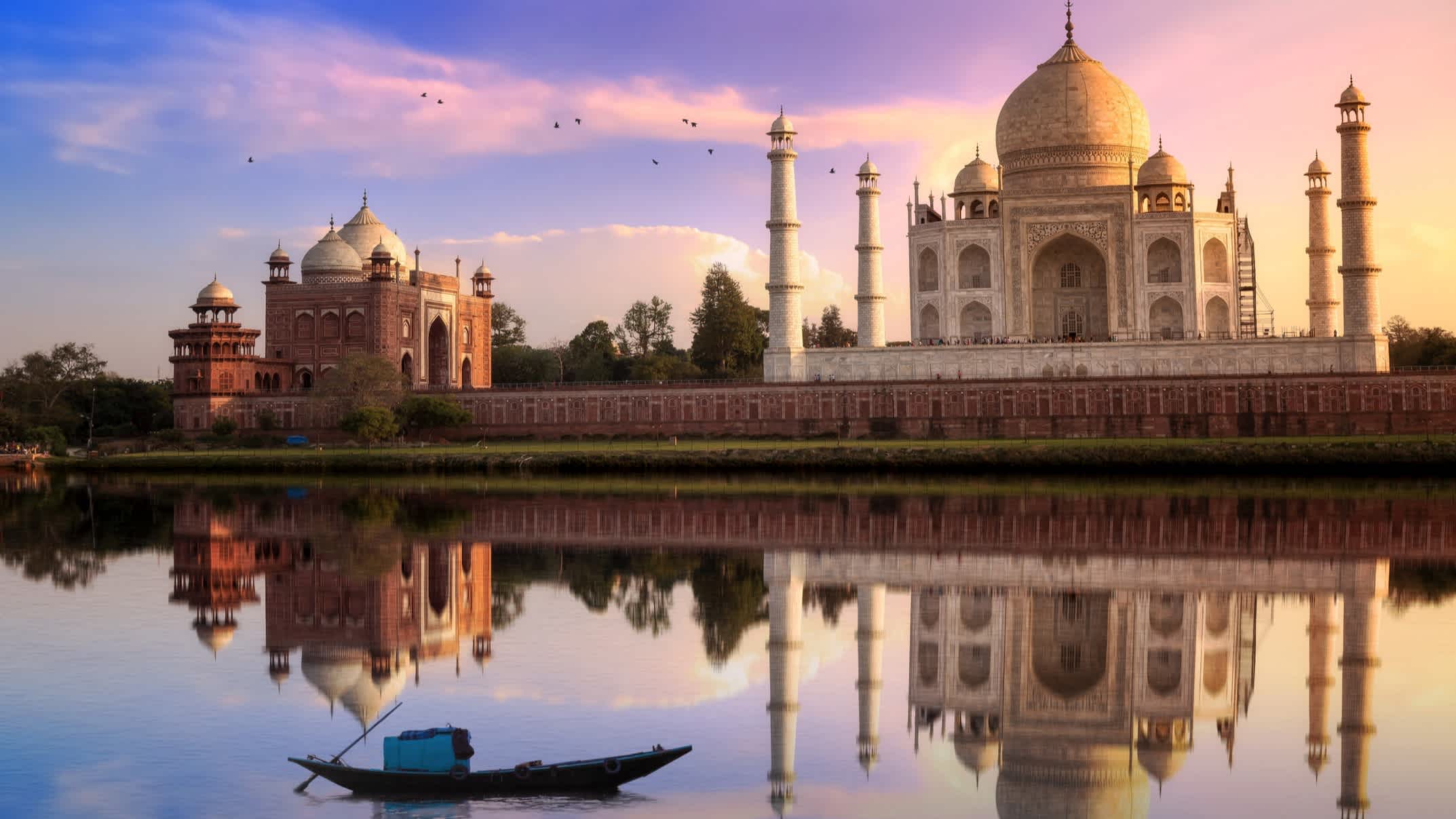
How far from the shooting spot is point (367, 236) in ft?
213

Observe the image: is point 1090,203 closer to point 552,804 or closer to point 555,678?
point 555,678

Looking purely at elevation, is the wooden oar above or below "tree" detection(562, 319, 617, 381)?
below

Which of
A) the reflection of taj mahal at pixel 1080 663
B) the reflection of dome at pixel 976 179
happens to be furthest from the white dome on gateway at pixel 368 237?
the reflection of taj mahal at pixel 1080 663

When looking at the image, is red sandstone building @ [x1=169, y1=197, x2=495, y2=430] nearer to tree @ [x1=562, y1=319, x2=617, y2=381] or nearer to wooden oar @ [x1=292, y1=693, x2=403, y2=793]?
tree @ [x1=562, y1=319, x2=617, y2=381]

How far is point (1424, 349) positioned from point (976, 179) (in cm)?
1853

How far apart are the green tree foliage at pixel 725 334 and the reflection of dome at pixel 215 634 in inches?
Answer: 1943

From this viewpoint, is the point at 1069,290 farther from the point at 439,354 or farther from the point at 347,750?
the point at 347,750

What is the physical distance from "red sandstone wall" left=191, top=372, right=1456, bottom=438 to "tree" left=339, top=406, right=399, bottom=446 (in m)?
4.03

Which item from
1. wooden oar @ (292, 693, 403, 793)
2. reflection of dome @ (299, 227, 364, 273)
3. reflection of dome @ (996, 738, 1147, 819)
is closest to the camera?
reflection of dome @ (996, 738, 1147, 819)

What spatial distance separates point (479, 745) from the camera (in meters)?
11.5

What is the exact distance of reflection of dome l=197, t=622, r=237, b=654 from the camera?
52.4 feet

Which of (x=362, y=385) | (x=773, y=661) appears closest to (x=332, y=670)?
(x=773, y=661)

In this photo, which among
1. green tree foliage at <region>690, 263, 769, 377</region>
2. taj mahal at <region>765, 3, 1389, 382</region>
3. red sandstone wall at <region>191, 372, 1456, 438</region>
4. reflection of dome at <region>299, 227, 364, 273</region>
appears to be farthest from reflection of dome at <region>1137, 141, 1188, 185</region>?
reflection of dome at <region>299, 227, 364, 273</region>

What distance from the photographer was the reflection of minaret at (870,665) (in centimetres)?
1177
